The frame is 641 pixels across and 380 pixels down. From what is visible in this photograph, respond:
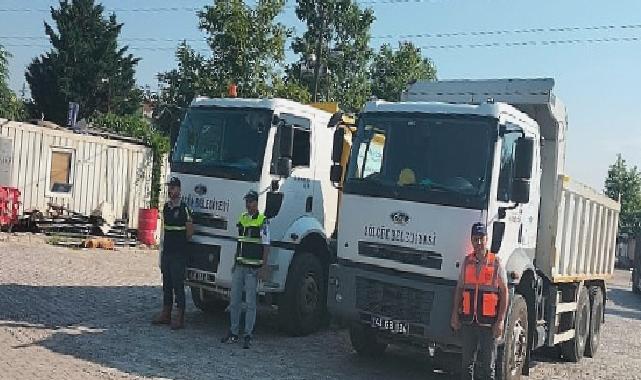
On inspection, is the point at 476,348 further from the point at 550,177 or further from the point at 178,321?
the point at 178,321

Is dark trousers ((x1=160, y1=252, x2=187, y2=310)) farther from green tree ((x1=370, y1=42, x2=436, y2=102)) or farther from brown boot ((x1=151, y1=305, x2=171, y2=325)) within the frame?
green tree ((x1=370, y1=42, x2=436, y2=102))

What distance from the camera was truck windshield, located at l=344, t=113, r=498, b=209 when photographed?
26.5 ft

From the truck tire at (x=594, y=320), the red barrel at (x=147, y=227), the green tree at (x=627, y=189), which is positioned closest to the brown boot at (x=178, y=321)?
the truck tire at (x=594, y=320)

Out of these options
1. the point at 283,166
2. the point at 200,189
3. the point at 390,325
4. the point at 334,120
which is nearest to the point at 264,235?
the point at 283,166

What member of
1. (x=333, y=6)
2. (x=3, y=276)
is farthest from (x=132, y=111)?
(x=3, y=276)

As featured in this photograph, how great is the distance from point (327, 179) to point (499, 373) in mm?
4308

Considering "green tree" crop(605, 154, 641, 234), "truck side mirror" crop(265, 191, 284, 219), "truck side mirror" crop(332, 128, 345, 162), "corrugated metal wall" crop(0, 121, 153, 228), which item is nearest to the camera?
"truck side mirror" crop(332, 128, 345, 162)

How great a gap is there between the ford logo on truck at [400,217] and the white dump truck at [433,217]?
0.01 meters

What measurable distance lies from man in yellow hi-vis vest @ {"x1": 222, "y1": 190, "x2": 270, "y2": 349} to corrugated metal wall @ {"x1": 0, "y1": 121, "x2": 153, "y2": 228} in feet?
43.2

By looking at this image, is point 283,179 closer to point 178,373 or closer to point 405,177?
point 405,177

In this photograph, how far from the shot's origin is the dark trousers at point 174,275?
1034cm

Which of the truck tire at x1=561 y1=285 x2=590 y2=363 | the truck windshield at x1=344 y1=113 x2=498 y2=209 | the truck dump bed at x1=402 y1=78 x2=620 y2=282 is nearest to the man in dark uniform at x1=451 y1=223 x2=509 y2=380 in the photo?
the truck windshield at x1=344 y1=113 x2=498 y2=209

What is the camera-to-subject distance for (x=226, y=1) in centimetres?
2720

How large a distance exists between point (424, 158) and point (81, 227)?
1546 centimetres
